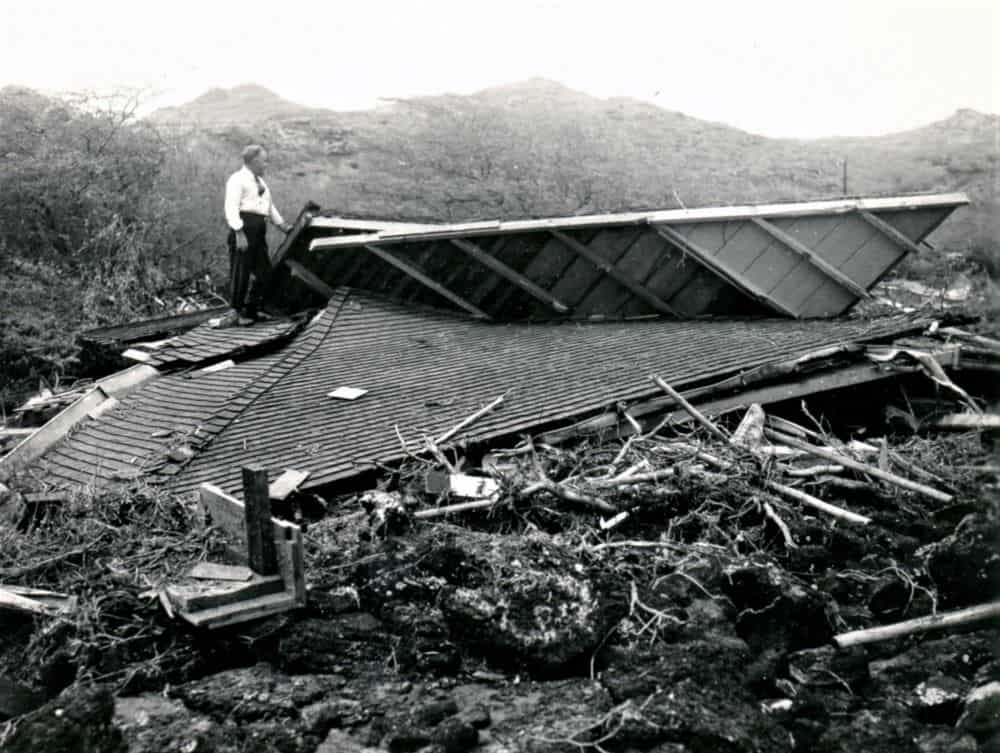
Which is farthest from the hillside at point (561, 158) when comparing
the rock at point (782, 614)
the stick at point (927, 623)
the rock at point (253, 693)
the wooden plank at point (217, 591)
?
the rock at point (253, 693)

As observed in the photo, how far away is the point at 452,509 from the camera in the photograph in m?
5.62

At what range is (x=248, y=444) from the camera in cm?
699

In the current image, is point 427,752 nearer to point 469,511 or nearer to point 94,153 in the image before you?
point 469,511

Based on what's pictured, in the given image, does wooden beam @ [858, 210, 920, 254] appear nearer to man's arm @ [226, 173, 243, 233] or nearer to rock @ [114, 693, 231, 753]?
man's arm @ [226, 173, 243, 233]

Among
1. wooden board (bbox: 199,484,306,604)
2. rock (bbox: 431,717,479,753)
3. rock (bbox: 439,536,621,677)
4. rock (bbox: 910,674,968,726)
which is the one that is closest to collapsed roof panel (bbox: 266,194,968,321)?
wooden board (bbox: 199,484,306,604)

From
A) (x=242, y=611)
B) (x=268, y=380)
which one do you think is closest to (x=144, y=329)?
(x=268, y=380)

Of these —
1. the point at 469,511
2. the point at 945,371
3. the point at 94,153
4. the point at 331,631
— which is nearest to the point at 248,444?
the point at 469,511

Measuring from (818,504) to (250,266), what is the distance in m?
7.57

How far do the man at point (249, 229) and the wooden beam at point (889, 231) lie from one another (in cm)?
658

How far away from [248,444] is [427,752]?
12.7ft

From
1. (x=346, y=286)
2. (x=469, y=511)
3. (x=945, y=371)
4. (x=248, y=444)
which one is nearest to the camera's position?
(x=469, y=511)

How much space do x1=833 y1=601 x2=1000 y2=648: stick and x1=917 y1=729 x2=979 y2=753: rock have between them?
2.10 ft

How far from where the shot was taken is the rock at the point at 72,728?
3.75 m

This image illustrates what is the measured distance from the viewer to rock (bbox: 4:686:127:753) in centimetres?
375
